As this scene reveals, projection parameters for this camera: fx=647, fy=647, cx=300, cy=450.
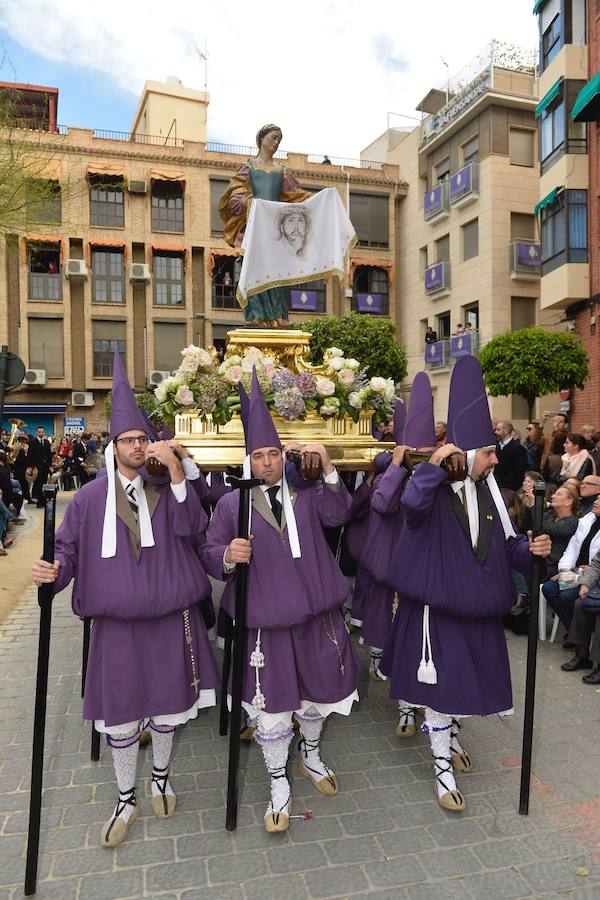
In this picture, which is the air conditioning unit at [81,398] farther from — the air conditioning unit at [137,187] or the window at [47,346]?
the air conditioning unit at [137,187]

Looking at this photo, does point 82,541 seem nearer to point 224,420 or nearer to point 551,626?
point 224,420

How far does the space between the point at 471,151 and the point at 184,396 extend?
2459 centimetres

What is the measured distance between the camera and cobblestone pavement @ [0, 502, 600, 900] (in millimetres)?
2822

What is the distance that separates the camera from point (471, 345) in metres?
24.4

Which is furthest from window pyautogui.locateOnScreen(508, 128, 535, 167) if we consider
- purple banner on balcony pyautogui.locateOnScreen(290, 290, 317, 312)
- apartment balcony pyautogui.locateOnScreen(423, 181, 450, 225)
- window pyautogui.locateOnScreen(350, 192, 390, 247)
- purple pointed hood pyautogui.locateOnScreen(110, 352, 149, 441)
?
purple pointed hood pyautogui.locateOnScreen(110, 352, 149, 441)

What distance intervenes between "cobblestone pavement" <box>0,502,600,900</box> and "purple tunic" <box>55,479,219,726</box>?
63 cm

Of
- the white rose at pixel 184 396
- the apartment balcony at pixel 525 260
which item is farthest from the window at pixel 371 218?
the white rose at pixel 184 396

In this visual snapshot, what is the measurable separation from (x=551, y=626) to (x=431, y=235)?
82.5 ft

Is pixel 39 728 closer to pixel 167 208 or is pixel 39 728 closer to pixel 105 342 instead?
pixel 105 342

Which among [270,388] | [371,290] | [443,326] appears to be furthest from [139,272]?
[270,388]

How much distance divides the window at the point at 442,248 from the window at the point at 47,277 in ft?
55.0

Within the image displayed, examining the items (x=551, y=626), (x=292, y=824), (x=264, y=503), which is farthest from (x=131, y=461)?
(x=551, y=626)

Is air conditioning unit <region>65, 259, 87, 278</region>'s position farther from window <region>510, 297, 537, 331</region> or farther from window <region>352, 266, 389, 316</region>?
window <region>510, 297, 537, 331</region>

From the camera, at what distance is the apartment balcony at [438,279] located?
26891mm
